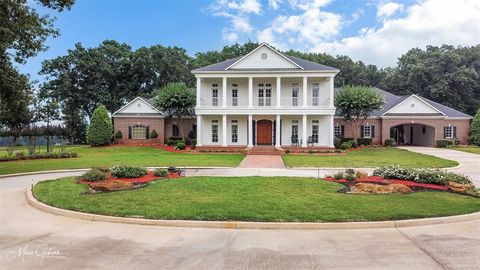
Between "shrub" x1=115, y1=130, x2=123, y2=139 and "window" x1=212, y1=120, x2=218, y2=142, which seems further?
"shrub" x1=115, y1=130, x2=123, y2=139

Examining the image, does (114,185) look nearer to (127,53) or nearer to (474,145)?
(474,145)

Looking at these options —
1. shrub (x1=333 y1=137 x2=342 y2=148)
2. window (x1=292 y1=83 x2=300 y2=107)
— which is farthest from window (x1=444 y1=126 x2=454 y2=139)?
window (x1=292 y1=83 x2=300 y2=107)

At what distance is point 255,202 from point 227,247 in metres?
2.71

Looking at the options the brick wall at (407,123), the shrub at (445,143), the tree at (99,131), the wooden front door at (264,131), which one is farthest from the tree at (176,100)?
the shrub at (445,143)

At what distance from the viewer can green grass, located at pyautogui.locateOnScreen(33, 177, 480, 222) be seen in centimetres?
710

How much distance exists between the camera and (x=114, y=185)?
1031cm

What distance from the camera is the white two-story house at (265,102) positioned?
28203 mm

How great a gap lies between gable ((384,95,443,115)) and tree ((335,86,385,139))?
4.40 m

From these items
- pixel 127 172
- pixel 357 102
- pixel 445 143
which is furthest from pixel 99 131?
pixel 445 143

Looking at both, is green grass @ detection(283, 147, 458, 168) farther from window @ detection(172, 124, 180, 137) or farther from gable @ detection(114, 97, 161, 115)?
gable @ detection(114, 97, 161, 115)

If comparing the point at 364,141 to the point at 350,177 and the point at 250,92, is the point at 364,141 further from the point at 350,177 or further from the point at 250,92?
the point at 350,177

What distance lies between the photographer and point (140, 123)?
34.1 meters

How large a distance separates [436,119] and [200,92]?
78.0ft

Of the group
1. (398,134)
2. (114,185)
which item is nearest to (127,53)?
(398,134)
